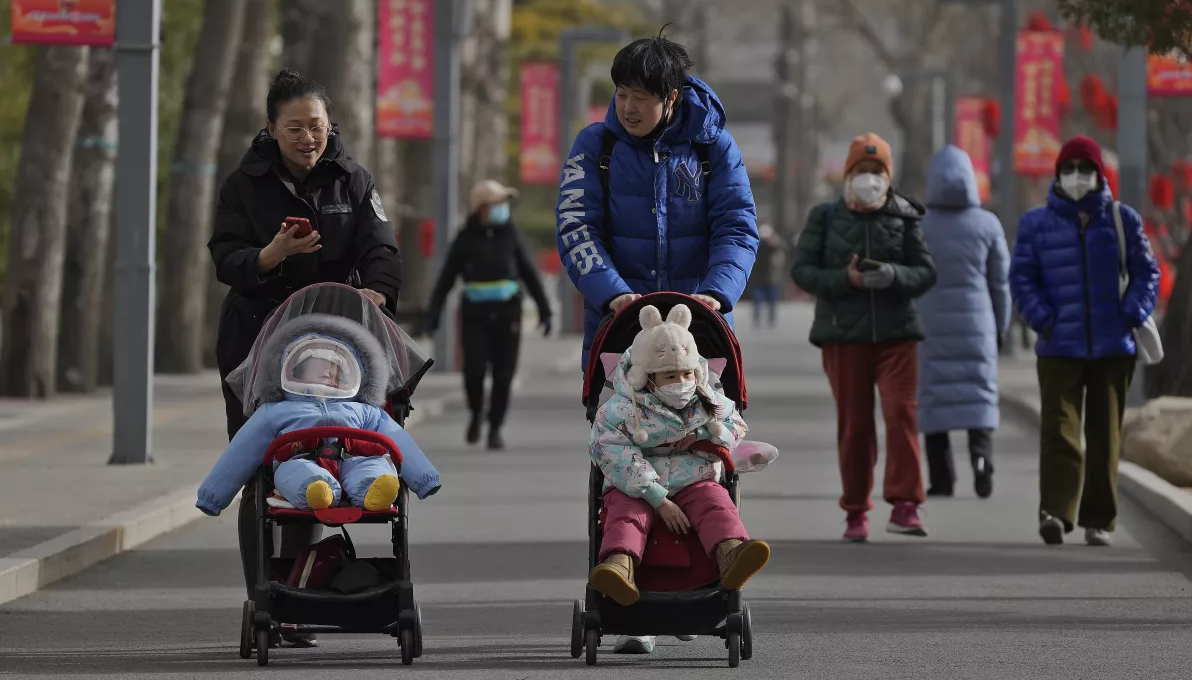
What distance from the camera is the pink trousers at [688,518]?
8.58 metres

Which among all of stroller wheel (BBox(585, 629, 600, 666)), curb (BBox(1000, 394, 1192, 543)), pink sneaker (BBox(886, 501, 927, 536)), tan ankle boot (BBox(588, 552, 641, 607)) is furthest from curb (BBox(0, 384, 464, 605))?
curb (BBox(1000, 394, 1192, 543))

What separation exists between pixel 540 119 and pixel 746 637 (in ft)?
122

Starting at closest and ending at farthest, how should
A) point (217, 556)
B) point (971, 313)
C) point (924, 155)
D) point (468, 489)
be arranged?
point (217, 556), point (971, 313), point (468, 489), point (924, 155)

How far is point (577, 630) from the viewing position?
29.1 feet

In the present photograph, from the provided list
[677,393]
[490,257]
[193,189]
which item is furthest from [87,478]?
[193,189]

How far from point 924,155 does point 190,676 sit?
2706 inches

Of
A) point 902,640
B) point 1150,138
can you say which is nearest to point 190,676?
point 902,640

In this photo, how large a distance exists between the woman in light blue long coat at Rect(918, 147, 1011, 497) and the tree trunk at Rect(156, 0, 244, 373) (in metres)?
13.7

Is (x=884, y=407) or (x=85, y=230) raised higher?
(x=85, y=230)

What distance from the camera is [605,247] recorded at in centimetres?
921

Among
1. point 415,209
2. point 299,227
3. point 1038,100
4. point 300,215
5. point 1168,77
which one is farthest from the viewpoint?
point 415,209

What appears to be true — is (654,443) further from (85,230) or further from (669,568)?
(85,230)

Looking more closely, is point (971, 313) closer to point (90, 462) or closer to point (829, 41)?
point (90, 462)

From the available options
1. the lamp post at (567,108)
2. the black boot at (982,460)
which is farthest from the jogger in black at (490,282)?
the lamp post at (567,108)
